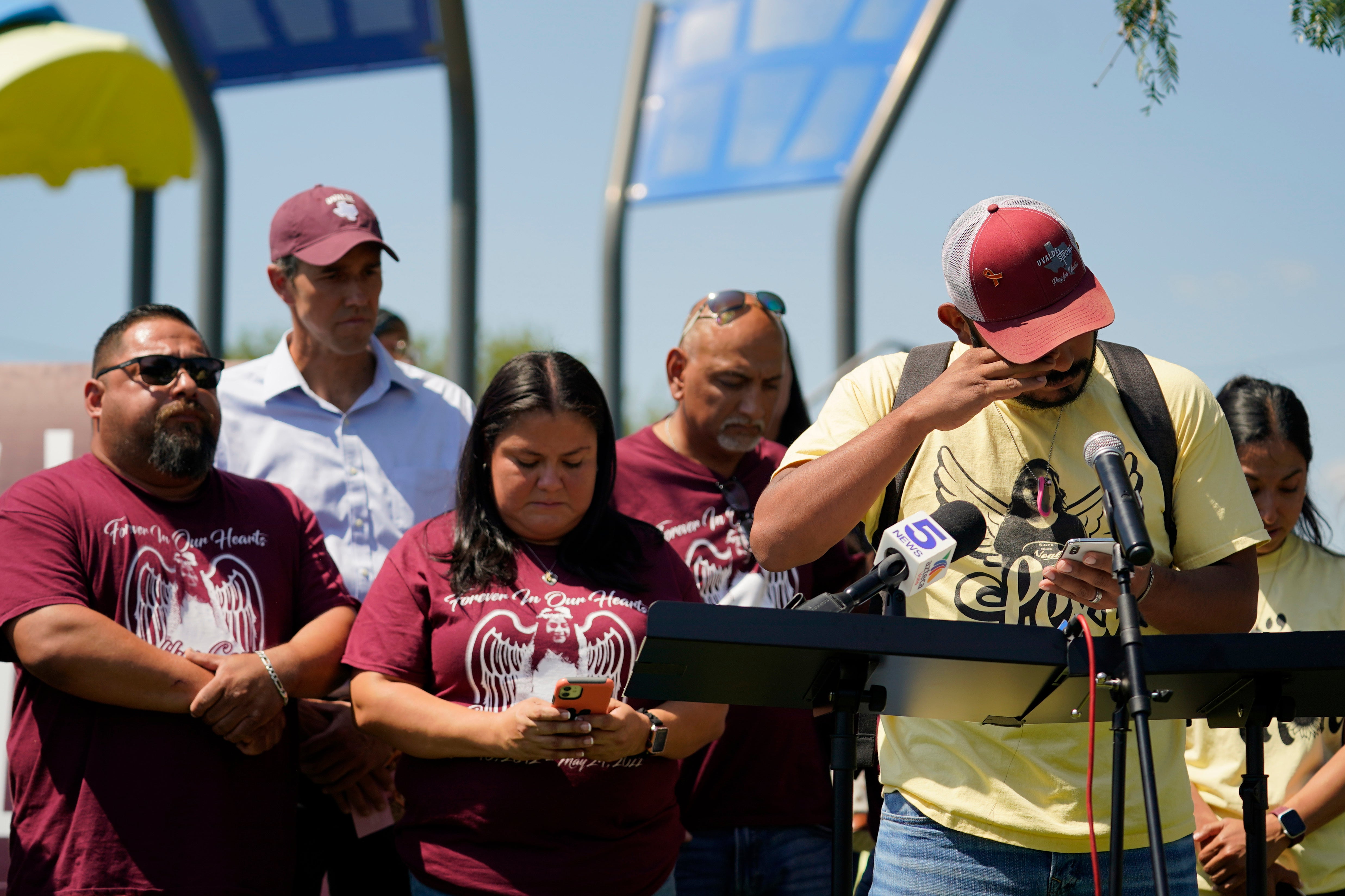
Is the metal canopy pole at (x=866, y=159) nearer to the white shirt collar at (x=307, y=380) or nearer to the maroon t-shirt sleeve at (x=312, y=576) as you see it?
the white shirt collar at (x=307, y=380)

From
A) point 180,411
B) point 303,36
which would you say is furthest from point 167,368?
point 303,36

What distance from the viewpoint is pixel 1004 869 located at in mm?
2322

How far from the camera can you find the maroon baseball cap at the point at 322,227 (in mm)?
4125

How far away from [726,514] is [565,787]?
114 cm

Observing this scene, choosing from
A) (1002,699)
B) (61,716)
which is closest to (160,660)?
(61,716)

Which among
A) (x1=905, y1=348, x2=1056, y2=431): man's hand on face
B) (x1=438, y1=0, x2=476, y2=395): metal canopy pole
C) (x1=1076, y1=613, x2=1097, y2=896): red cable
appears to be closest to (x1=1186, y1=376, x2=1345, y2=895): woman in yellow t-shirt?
(x1=1076, y1=613, x2=1097, y2=896): red cable

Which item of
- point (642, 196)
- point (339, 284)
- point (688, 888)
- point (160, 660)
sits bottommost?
point (688, 888)

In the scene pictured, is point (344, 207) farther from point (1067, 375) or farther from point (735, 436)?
point (1067, 375)

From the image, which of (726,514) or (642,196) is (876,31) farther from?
(726,514)

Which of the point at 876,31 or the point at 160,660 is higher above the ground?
the point at 876,31

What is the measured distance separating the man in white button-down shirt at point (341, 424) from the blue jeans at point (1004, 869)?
1.79 metres

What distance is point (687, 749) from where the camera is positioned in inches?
118

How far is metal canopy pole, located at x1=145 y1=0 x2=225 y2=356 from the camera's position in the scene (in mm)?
5297

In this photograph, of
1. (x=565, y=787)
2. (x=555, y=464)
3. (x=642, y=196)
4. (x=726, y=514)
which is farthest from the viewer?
(x=642, y=196)
